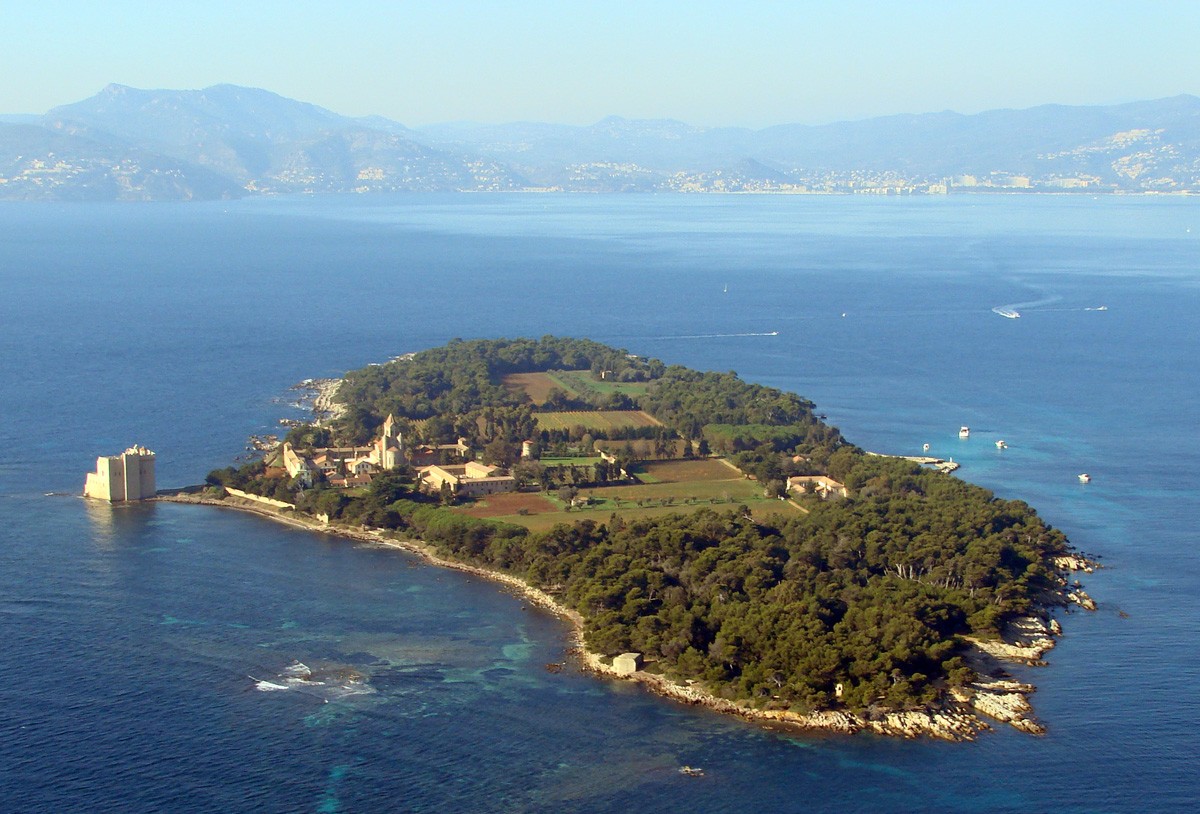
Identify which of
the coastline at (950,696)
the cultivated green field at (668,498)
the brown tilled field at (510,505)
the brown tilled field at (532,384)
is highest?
the brown tilled field at (532,384)

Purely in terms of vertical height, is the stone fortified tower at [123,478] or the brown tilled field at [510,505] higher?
the stone fortified tower at [123,478]

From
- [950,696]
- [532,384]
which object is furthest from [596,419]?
[950,696]

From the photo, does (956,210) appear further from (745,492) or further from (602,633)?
(602,633)

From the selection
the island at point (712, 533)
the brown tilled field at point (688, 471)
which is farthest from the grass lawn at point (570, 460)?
the brown tilled field at point (688, 471)

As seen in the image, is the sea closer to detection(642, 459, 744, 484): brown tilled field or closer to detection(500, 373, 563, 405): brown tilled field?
detection(642, 459, 744, 484): brown tilled field

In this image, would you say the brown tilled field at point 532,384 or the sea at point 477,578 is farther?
the brown tilled field at point 532,384

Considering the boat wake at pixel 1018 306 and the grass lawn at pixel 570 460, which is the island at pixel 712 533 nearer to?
the grass lawn at pixel 570 460

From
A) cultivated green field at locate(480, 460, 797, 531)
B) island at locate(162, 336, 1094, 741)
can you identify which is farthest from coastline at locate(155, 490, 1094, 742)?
cultivated green field at locate(480, 460, 797, 531)
